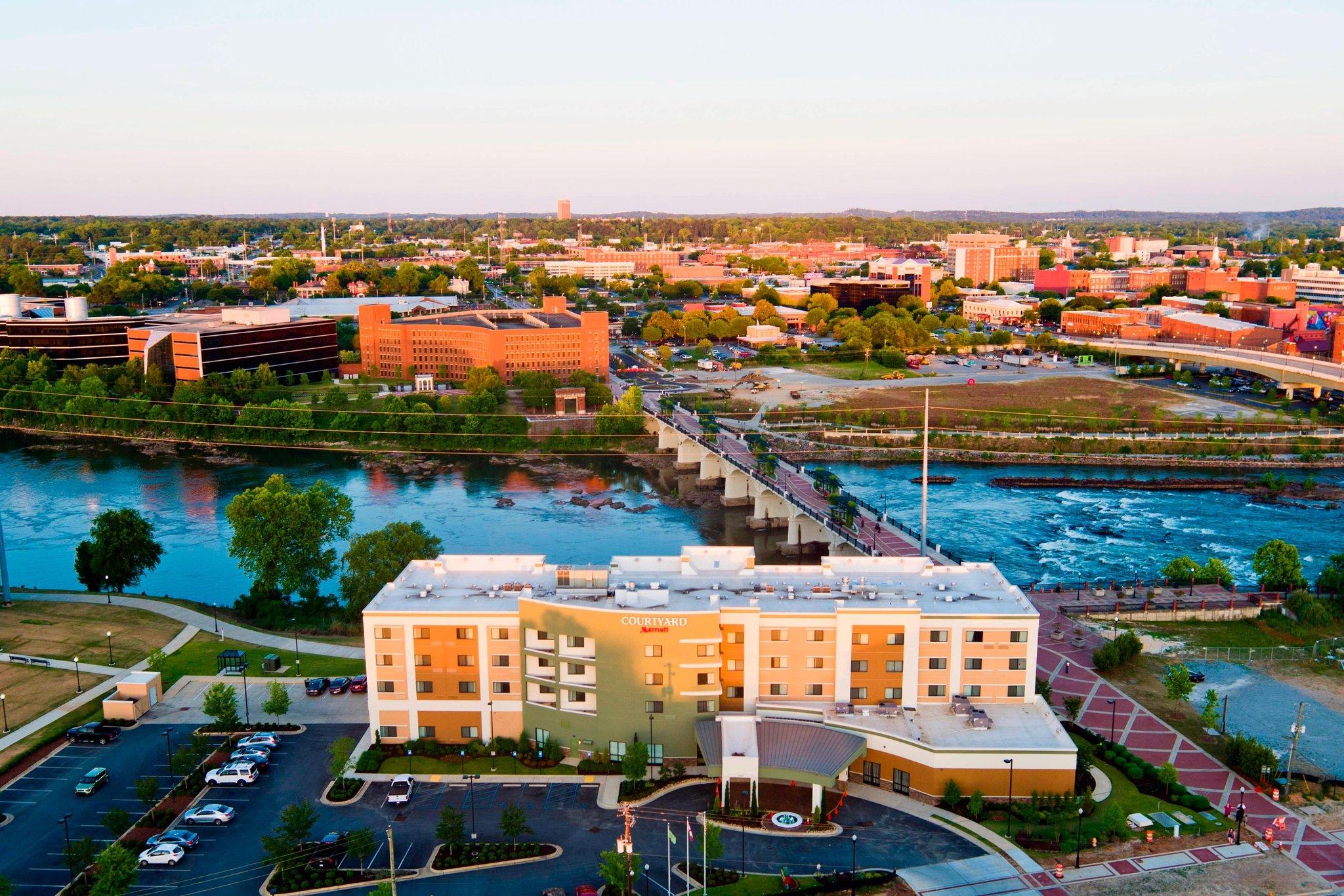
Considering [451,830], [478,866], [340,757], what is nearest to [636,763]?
[478,866]

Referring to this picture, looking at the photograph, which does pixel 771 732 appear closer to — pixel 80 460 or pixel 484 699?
pixel 484 699

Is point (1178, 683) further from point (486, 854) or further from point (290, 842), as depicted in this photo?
point (290, 842)

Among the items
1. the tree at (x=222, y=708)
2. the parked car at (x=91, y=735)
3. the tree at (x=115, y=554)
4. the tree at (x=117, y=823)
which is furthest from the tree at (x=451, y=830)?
the tree at (x=115, y=554)

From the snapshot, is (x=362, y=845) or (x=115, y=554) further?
(x=115, y=554)

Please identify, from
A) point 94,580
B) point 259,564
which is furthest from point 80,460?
point 259,564

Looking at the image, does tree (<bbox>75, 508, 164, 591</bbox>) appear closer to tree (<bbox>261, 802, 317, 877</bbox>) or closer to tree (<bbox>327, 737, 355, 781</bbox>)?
tree (<bbox>327, 737, 355, 781</bbox>)

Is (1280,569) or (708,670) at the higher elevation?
(708,670)

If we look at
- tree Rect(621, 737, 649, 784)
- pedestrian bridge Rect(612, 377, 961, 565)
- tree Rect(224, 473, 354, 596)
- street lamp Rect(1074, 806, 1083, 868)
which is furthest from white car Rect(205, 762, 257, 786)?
pedestrian bridge Rect(612, 377, 961, 565)
